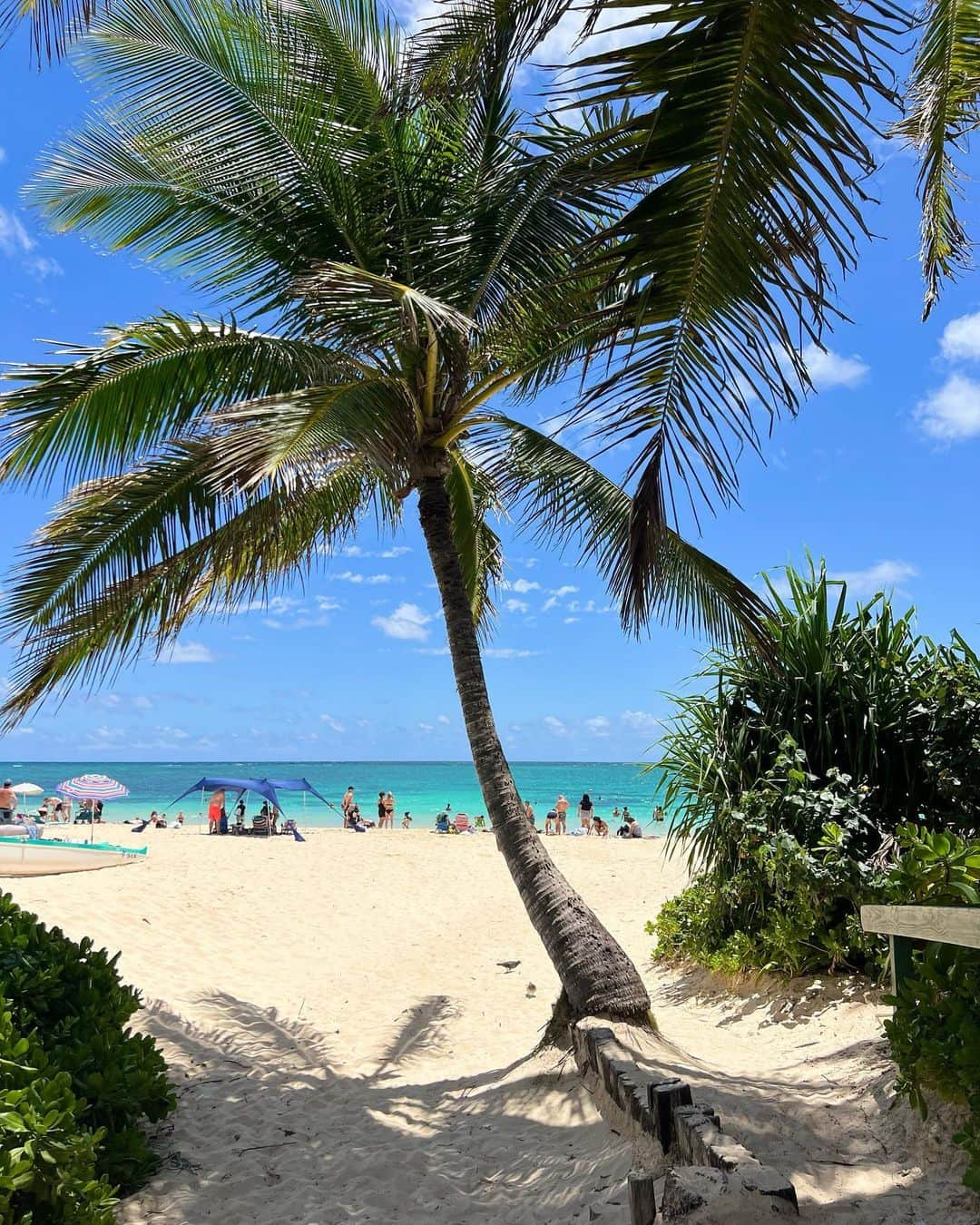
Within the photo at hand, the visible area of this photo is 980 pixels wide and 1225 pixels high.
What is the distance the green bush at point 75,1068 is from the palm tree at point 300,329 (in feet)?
7.80

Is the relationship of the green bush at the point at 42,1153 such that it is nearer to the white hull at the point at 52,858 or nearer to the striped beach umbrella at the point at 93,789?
the white hull at the point at 52,858

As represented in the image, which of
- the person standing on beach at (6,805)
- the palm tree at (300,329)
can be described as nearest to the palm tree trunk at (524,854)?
the palm tree at (300,329)

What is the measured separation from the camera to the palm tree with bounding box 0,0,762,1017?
6.07m

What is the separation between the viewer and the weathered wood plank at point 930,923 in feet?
9.73

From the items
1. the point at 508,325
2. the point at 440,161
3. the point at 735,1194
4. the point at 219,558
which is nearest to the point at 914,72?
the point at 508,325

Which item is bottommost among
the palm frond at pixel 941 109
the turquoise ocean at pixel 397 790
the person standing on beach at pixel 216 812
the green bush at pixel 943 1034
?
the turquoise ocean at pixel 397 790

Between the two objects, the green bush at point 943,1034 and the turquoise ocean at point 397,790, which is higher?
the green bush at point 943,1034

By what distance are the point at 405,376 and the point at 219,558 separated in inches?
75.0

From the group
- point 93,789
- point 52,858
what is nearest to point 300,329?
point 52,858

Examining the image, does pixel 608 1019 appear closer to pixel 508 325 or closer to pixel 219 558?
pixel 219 558

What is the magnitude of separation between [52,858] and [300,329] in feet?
36.5

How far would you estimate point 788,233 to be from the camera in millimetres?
2859

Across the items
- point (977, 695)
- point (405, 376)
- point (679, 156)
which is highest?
point (405, 376)

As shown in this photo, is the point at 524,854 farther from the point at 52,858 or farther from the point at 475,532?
the point at 52,858
